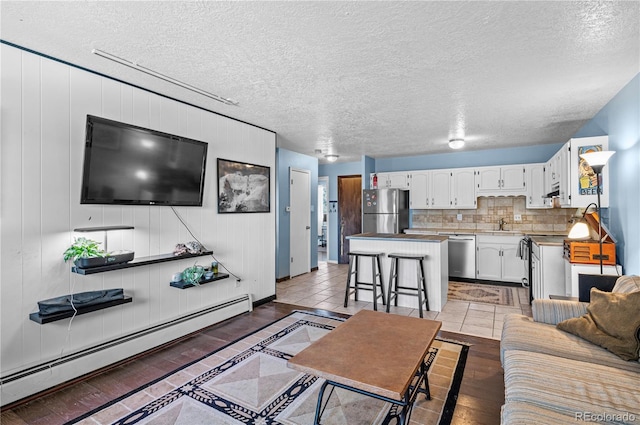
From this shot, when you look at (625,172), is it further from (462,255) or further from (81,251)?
(81,251)

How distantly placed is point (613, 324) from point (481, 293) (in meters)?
3.16

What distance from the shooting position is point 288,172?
607 centimetres

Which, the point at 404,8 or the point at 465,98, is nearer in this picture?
the point at 404,8

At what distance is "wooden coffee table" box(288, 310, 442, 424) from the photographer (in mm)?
1566

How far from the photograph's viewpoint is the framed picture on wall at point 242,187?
3.85m

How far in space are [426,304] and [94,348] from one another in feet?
11.7

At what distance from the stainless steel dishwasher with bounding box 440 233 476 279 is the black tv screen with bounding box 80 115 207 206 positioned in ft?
14.6

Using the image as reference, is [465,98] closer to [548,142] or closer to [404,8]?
[404,8]

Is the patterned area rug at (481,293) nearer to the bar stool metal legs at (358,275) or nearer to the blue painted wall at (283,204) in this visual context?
the bar stool metal legs at (358,275)

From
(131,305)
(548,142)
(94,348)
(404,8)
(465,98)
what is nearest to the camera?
(404,8)

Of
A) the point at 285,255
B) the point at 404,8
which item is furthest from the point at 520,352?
the point at 285,255

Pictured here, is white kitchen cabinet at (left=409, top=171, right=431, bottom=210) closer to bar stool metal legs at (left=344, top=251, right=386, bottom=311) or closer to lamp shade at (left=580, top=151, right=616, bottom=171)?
bar stool metal legs at (left=344, top=251, right=386, bottom=311)

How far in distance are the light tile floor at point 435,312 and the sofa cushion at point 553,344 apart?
1116mm

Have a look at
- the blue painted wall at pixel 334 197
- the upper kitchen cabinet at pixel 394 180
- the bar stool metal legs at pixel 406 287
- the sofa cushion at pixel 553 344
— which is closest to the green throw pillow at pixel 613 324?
the sofa cushion at pixel 553 344
